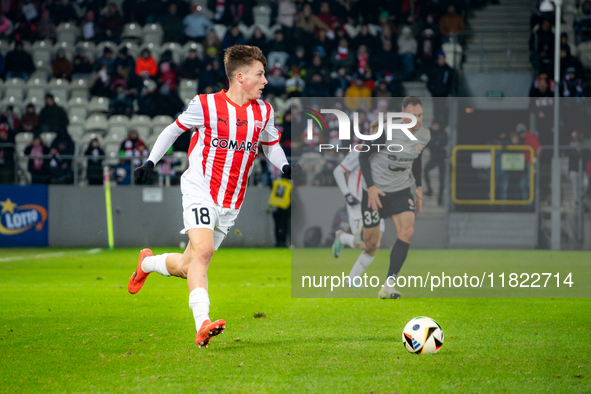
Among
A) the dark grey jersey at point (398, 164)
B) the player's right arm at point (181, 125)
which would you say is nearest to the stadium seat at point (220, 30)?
the dark grey jersey at point (398, 164)

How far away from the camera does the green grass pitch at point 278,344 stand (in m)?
4.19

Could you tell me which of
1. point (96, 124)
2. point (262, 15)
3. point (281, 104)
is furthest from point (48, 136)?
point (262, 15)

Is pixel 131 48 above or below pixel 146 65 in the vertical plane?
above

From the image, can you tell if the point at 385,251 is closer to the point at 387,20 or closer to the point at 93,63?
the point at 387,20

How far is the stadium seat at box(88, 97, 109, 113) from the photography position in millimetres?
20109

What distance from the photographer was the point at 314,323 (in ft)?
21.4

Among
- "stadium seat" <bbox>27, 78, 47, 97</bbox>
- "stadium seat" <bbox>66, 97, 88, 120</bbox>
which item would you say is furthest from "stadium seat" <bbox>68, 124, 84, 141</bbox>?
"stadium seat" <bbox>27, 78, 47, 97</bbox>

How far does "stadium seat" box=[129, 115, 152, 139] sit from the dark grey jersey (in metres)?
11.4

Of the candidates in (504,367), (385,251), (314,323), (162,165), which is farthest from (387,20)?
(504,367)

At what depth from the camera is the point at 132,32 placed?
73.6 ft

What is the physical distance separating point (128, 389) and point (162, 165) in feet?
46.9

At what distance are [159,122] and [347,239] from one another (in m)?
10.1

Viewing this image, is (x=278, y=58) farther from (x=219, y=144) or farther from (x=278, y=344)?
(x=278, y=344)

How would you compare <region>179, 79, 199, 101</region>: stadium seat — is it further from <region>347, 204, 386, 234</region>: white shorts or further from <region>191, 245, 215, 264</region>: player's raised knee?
<region>191, 245, 215, 264</region>: player's raised knee
